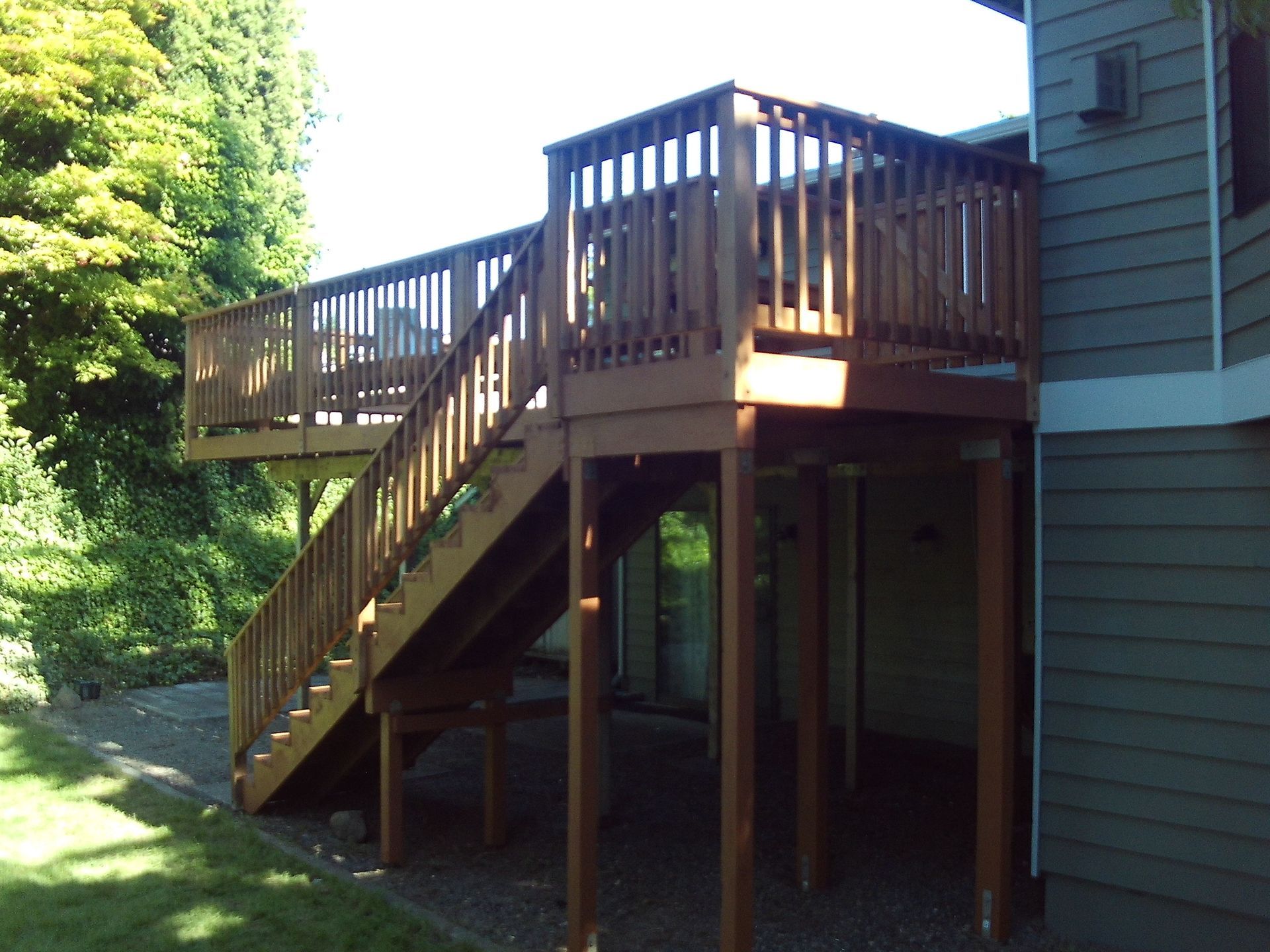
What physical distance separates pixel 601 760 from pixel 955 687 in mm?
3103

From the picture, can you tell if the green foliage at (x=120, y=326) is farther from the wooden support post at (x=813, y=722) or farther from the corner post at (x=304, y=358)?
the wooden support post at (x=813, y=722)

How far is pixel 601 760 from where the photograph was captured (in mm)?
7262

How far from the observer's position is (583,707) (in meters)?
4.93

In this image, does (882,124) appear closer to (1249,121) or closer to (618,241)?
(618,241)

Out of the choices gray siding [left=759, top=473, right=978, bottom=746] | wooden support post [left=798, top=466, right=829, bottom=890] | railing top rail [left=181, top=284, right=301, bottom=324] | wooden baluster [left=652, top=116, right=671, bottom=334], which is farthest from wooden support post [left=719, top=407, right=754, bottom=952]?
railing top rail [left=181, top=284, right=301, bottom=324]

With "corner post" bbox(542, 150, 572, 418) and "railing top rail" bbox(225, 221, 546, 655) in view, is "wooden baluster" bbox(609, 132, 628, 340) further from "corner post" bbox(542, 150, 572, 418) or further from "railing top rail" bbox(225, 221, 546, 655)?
"railing top rail" bbox(225, 221, 546, 655)

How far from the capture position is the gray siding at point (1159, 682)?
15.1 feet

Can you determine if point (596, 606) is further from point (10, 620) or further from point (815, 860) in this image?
point (10, 620)

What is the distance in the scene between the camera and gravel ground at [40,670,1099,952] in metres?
5.29

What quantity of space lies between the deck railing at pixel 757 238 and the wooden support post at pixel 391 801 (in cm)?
250

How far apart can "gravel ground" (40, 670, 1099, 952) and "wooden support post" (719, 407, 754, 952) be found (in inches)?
35.3

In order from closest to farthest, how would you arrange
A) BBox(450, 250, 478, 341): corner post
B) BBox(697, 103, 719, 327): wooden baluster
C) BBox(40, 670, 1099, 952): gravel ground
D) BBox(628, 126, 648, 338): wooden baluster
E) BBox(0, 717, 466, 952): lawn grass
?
BBox(697, 103, 719, 327): wooden baluster < BBox(628, 126, 648, 338): wooden baluster < BBox(0, 717, 466, 952): lawn grass < BBox(40, 670, 1099, 952): gravel ground < BBox(450, 250, 478, 341): corner post

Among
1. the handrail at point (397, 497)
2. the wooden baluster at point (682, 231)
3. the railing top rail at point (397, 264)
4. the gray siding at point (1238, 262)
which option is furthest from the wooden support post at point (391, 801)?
the gray siding at point (1238, 262)

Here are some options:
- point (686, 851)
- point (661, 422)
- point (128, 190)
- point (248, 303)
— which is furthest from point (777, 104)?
point (128, 190)
